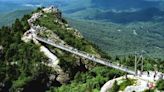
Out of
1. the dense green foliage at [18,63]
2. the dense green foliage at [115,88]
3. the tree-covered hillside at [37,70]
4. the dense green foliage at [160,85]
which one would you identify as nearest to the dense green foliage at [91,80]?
the tree-covered hillside at [37,70]

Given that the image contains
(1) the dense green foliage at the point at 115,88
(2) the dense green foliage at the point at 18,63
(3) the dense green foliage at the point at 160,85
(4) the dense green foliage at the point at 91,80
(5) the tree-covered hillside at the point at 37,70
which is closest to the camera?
(3) the dense green foliage at the point at 160,85

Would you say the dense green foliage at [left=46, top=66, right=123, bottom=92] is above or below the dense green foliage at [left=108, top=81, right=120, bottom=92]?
below

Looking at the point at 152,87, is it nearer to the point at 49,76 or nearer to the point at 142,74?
the point at 142,74

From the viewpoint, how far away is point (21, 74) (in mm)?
95562

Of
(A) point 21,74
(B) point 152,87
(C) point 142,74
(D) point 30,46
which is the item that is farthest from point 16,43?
(B) point 152,87

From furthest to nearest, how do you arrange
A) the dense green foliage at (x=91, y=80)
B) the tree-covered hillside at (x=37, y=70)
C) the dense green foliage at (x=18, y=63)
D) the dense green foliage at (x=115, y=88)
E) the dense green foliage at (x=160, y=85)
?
the dense green foliage at (x=18, y=63) → the tree-covered hillside at (x=37, y=70) → the dense green foliage at (x=91, y=80) → the dense green foliage at (x=115, y=88) → the dense green foliage at (x=160, y=85)

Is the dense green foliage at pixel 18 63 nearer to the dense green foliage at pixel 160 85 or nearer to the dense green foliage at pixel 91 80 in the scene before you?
the dense green foliage at pixel 91 80

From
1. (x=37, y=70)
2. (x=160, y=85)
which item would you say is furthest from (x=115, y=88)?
(x=37, y=70)

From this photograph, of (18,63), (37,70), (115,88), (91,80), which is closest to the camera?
(115,88)

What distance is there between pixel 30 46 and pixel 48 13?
2600 cm

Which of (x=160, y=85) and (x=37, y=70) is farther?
(x=37, y=70)

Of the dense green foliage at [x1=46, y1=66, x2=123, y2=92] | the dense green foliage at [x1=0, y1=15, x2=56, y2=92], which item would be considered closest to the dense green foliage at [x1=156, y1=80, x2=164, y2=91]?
the dense green foliage at [x1=46, y1=66, x2=123, y2=92]

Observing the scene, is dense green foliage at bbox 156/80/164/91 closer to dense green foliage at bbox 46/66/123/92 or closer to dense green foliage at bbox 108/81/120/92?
dense green foliage at bbox 108/81/120/92

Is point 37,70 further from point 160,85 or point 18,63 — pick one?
point 160,85
